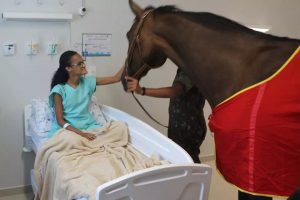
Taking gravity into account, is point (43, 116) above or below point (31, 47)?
below

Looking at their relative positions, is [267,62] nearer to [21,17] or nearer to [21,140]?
[21,17]

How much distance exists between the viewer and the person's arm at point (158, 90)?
6.22 feet

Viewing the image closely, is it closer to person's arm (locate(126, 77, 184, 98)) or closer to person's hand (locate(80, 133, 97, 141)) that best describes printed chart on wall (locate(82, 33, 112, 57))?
person's hand (locate(80, 133, 97, 141))

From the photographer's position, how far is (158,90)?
6.34ft

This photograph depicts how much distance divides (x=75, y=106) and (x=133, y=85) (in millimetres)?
733

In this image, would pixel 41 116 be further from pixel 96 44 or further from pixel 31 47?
pixel 96 44

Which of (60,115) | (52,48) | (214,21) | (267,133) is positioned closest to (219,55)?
(214,21)

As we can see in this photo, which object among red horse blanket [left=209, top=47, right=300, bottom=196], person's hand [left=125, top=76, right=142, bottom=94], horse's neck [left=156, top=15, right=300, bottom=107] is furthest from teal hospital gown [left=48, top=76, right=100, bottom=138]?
red horse blanket [left=209, top=47, right=300, bottom=196]

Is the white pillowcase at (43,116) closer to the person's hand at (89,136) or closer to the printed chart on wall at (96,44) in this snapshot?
the person's hand at (89,136)

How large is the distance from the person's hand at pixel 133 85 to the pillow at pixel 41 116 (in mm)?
853

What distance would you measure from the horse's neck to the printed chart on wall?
133 cm

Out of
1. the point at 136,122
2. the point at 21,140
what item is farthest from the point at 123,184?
the point at 21,140

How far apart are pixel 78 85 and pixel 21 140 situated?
727 millimetres

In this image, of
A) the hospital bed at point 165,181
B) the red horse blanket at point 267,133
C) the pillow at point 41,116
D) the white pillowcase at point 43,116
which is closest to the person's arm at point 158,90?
the hospital bed at point 165,181
